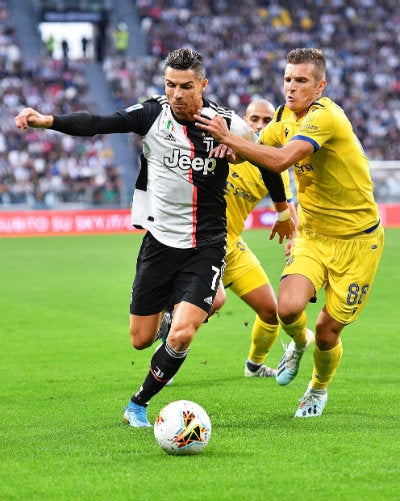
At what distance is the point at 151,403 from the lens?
8.12 meters

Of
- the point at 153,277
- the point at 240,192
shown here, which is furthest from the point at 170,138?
the point at 240,192

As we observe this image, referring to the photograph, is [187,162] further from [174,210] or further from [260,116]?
[260,116]

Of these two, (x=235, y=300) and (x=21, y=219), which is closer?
(x=235, y=300)

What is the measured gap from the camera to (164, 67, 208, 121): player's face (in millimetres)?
6820

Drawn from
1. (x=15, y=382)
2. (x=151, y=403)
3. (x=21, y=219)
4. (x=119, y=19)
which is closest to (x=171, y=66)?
(x=151, y=403)

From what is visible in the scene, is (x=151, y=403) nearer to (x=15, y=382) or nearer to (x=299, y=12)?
(x=15, y=382)

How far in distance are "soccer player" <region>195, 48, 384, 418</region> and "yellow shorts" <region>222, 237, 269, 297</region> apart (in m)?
1.68

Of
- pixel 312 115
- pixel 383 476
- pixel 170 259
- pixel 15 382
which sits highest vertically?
pixel 312 115

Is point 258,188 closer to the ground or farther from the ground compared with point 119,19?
farther from the ground

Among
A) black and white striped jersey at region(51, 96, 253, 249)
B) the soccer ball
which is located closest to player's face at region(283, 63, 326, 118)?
black and white striped jersey at region(51, 96, 253, 249)

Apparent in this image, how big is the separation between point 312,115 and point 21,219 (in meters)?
25.2

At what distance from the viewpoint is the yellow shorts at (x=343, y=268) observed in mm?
7473

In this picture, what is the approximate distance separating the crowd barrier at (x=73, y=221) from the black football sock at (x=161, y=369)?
2490 centimetres

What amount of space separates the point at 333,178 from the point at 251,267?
2.27 m
